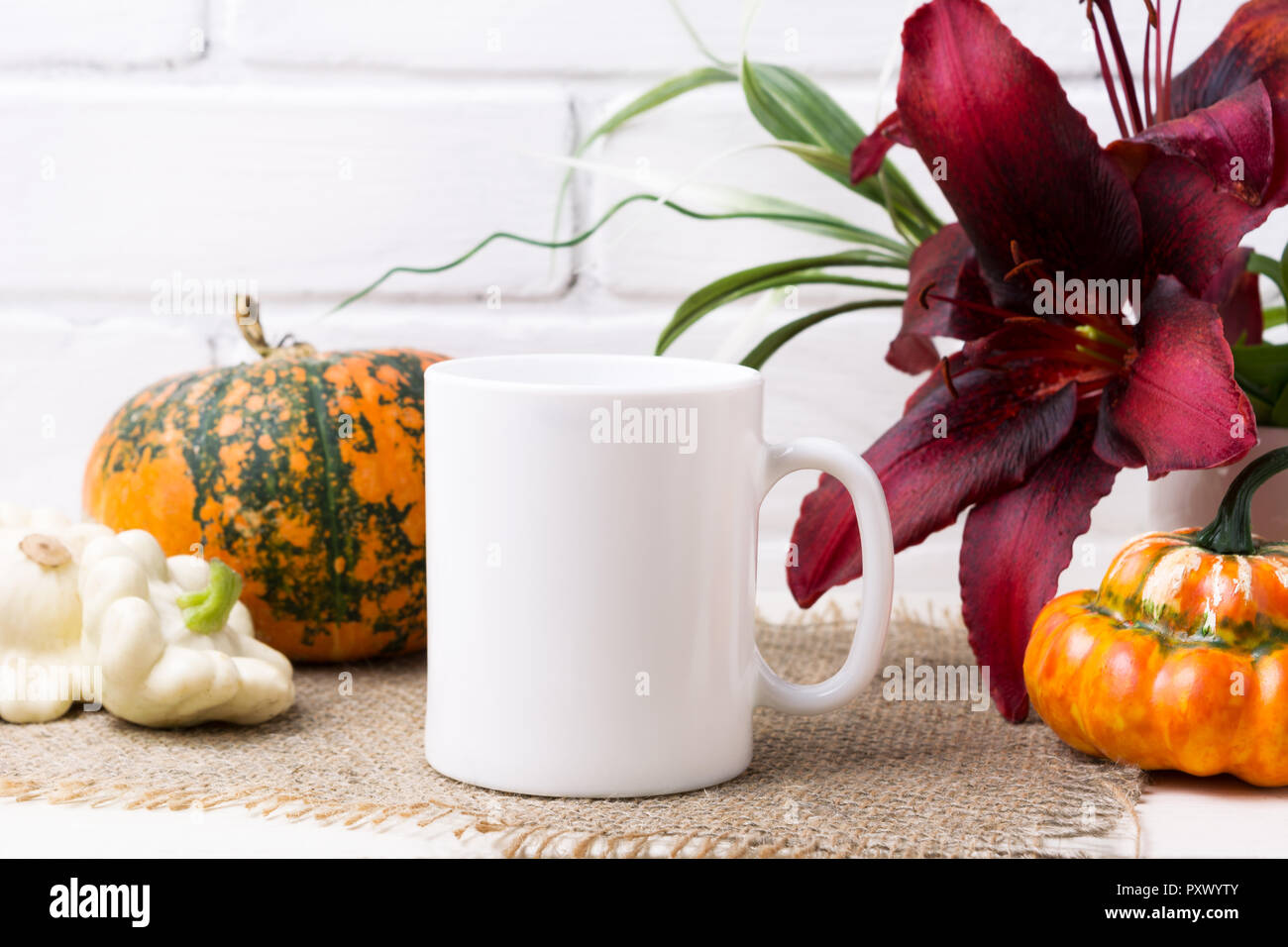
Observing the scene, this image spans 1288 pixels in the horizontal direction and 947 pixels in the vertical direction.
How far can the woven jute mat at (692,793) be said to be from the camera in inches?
21.0

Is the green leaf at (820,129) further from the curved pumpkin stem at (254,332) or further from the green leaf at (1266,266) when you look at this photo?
the curved pumpkin stem at (254,332)

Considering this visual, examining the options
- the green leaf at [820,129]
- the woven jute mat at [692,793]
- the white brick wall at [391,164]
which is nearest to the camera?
the woven jute mat at [692,793]

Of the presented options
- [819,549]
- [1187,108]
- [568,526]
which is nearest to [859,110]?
[1187,108]

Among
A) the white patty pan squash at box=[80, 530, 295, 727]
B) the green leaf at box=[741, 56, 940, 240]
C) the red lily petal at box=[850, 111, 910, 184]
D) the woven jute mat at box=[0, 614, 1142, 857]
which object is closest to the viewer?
the woven jute mat at box=[0, 614, 1142, 857]

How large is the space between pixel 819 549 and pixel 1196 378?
0.66ft

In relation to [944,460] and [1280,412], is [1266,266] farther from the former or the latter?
[944,460]

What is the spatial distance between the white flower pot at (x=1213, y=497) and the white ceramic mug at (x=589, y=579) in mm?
290

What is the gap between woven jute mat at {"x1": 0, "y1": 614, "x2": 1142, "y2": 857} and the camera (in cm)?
53

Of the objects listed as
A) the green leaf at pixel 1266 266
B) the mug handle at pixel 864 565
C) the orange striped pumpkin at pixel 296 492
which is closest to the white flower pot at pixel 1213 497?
the green leaf at pixel 1266 266

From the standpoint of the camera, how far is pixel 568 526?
0.56 meters

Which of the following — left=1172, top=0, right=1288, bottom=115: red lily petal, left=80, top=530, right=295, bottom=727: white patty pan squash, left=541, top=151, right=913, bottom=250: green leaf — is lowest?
left=80, top=530, right=295, bottom=727: white patty pan squash

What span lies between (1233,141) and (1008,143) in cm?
10

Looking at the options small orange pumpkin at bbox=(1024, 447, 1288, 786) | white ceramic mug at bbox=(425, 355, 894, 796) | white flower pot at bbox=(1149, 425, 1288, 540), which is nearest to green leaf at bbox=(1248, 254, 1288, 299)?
white flower pot at bbox=(1149, 425, 1288, 540)

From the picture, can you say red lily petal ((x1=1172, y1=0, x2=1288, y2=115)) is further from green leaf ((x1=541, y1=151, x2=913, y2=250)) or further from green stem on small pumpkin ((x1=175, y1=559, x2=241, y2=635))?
green stem on small pumpkin ((x1=175, y1=559, x2=241, y2=635))
